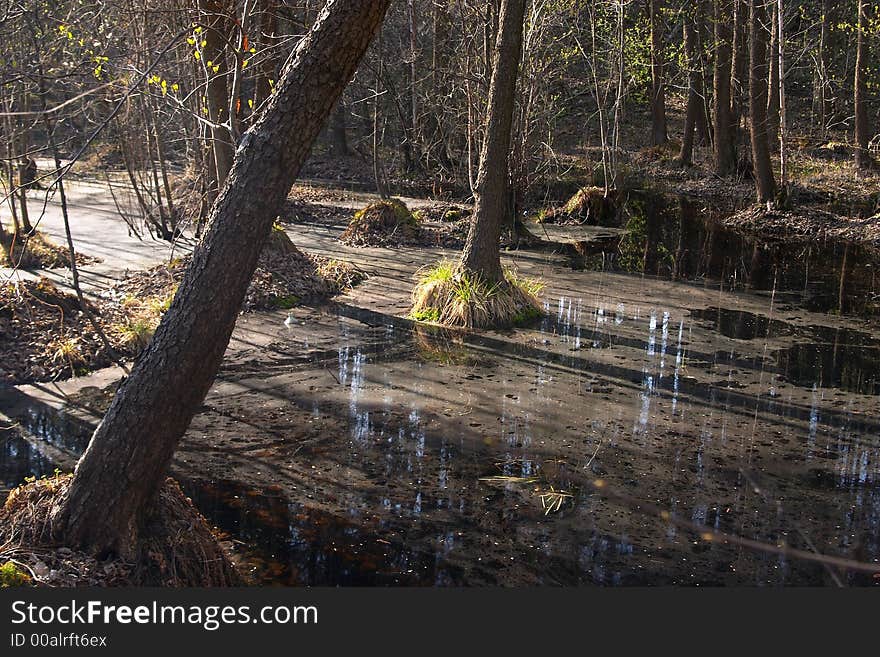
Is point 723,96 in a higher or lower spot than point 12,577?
higher

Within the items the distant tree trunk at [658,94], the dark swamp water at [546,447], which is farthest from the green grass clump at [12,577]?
the distant tree trunk at [658,94]

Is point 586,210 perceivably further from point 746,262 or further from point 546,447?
point 546,447

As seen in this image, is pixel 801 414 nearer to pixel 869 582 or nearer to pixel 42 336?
pixel 869 582

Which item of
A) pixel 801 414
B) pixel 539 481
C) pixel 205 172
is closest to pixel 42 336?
pixel 205 172

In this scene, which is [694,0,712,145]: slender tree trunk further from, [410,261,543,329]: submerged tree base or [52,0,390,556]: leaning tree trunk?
[52,0,390,556]: leaning tree trunk

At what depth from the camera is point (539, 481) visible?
295 inches

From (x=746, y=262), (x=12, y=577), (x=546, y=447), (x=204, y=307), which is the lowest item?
(x=546, y=447)

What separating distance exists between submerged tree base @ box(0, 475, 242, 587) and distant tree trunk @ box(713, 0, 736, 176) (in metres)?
23.2

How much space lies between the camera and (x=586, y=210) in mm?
22047

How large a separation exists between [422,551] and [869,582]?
114 inches

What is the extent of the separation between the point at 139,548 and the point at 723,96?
24.7m

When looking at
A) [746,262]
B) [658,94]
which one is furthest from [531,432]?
[658,94]

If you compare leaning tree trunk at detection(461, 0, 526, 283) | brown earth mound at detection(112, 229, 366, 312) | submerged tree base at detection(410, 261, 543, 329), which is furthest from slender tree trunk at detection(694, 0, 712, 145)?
submerged tree base at detection(410, 261, 543, 329)

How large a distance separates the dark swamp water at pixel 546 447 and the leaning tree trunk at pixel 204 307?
4.47 ft
